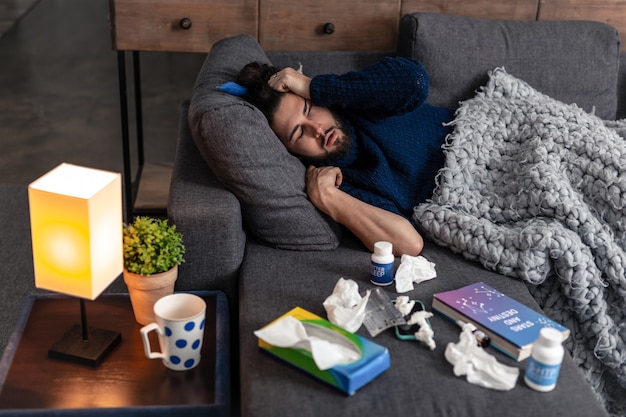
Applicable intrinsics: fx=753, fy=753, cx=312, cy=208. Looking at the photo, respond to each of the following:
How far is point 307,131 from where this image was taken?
6.88ft

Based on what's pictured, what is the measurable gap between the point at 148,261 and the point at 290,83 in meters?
0.71

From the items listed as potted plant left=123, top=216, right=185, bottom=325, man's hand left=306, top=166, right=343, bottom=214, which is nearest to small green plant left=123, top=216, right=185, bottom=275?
potted plant left=123, top=216, right=185, bottom=325

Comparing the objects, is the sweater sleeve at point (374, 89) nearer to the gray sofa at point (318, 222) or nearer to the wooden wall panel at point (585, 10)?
the gray sofa at point (318, 222)

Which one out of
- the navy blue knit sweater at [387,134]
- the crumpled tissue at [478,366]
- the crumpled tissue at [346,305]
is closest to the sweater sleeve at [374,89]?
the navy blue knit sweater at [387,134]

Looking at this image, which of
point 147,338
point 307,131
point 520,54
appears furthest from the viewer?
point 520,54

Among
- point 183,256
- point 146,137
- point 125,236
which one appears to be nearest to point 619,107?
point 183,256

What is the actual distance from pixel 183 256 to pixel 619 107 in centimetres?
174

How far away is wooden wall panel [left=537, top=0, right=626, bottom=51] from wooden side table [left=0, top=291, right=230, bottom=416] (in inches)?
70.5

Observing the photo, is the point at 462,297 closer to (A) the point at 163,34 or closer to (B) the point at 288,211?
(B) the point at 288,211

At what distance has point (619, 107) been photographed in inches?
108

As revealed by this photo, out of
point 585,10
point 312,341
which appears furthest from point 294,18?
point 312,341

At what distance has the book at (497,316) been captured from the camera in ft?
5.16

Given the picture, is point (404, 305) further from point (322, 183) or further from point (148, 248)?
point (148, 248)

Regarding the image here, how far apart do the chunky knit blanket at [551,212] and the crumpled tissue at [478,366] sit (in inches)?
15.4
